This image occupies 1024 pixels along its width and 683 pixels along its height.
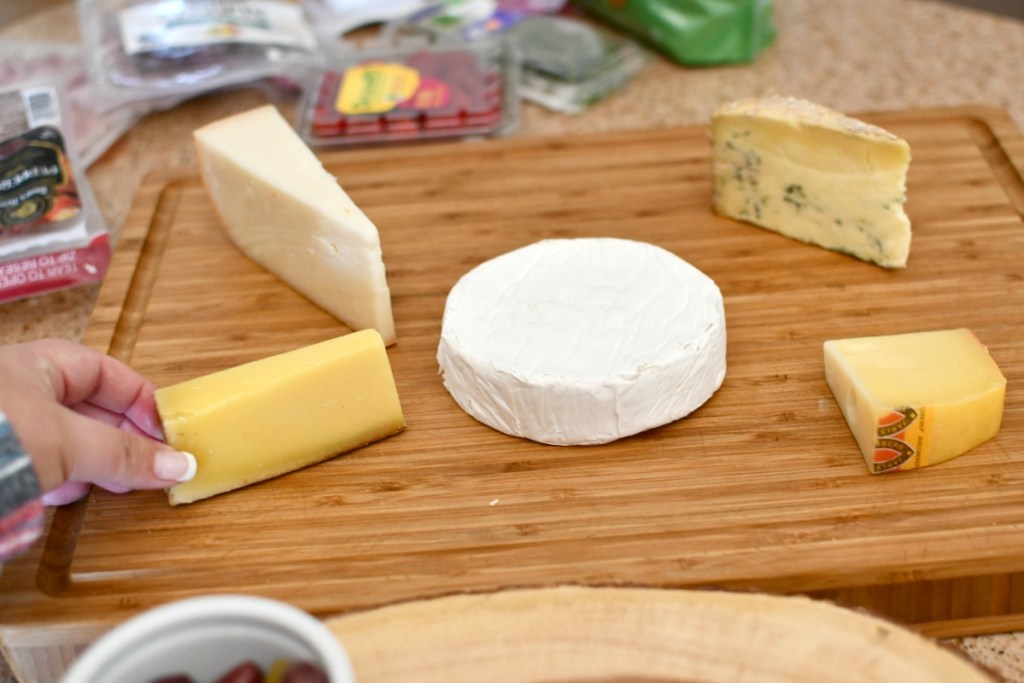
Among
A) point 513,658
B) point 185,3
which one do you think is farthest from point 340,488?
point 185,3

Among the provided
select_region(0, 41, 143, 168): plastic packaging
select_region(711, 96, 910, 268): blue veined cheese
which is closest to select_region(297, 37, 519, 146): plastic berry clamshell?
select_region(0, 41, 143, 168): plastic packaging

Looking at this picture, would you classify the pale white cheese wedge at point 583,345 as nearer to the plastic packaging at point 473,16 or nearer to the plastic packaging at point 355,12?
the plastic packaging at point 473,16

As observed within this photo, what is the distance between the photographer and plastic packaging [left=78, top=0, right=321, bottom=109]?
7.40 ft

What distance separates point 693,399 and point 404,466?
390 millimetres

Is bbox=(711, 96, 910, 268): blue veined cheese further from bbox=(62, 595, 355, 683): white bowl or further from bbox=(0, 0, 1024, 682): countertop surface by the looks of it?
bbox=(62, 595, 355, 683): white bowl

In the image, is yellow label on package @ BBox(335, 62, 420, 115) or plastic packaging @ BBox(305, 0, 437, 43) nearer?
yellow label on package @ BBox(335, 62, 420, 115)

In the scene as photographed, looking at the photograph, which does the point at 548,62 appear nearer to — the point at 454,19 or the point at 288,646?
the point at 454,19

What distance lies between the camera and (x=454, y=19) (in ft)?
8.22

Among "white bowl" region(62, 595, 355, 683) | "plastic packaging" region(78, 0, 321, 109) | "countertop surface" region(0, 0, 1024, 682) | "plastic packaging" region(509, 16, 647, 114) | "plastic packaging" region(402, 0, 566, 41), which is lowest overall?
"countertop surface" region(0, 0, 1024, 682)

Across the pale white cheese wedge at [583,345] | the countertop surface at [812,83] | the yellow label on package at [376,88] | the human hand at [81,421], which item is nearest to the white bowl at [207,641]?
the human hand at [81,421]

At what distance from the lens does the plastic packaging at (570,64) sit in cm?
232

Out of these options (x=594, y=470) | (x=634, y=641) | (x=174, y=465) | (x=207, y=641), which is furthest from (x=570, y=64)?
(x=207, y=641)

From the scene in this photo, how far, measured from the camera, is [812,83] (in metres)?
2.35

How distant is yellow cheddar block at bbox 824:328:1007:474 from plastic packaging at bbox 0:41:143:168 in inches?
62.0
